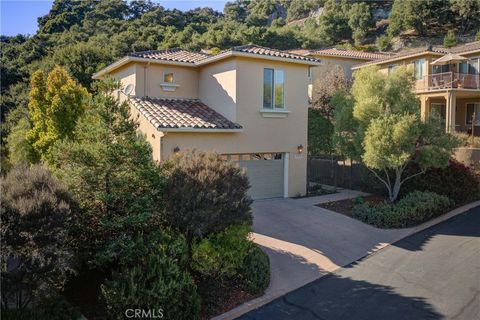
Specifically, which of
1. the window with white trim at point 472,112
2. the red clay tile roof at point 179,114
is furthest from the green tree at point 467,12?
the red clay tile roof at point 179,114

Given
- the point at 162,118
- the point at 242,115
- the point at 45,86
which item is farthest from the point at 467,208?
the point at 45,86

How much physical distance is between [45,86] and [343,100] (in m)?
14.6

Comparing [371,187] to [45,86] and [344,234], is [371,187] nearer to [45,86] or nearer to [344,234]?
[344,234]

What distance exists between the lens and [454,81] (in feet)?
90.0

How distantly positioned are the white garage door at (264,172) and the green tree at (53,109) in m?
7.87

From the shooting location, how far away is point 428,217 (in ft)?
48.7

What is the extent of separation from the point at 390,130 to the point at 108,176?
1060 centimetres

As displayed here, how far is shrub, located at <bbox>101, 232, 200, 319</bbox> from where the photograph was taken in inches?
279

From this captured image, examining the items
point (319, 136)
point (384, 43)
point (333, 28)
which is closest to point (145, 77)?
point (319, 136)

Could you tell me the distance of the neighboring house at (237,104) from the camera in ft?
50.7

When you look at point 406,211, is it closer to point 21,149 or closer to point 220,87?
point 220,87

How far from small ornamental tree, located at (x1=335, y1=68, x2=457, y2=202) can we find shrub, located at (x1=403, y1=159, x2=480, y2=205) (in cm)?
49

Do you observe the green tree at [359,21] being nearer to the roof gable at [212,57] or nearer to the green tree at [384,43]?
the green tree at [384,43]

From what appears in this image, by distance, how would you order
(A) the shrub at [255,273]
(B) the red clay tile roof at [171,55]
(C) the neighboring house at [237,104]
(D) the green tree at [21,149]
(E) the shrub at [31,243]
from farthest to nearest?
(D) the green tree at [21,149]
(B) the red clay tile roof at [171,55]
(C) the neighboring house at [237,104]
(A) the shrub at [255,273]
(E) the shrub at [31,243]
